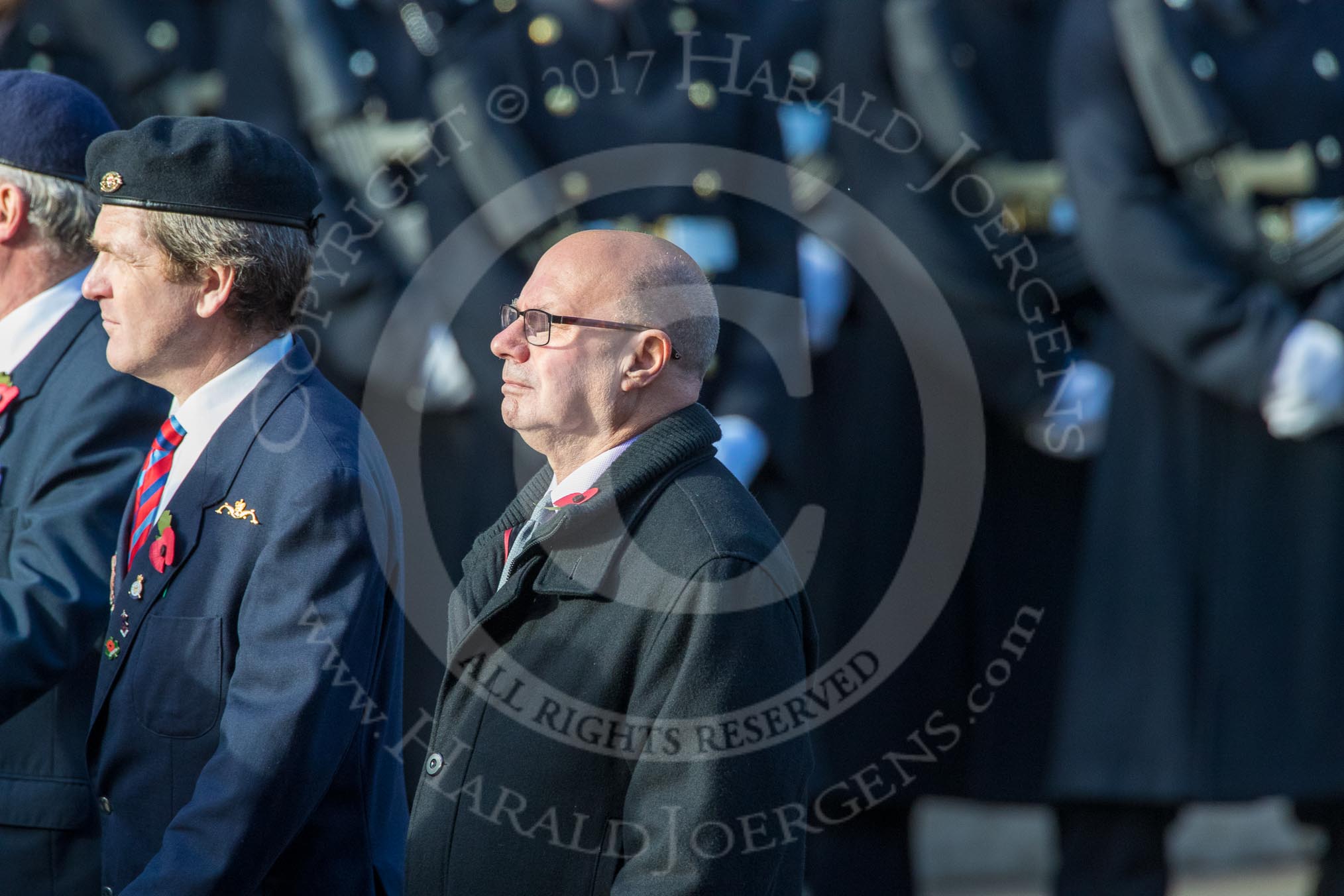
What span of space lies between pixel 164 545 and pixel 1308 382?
228 cm

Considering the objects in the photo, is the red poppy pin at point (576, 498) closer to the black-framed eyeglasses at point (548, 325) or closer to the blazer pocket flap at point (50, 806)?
the black-framed eyeglasses at point (548, 325)

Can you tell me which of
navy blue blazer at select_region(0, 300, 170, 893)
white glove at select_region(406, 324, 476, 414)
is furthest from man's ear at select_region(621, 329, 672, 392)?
white glove at select_region(406, 324, 476, 414)

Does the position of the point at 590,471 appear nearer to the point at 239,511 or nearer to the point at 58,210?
the point at 239,511

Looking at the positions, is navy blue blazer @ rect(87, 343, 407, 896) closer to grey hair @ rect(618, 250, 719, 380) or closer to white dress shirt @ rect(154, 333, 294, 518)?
white dress shirt @ rect(154, 333, 294, 518)

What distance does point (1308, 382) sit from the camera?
11.1ft

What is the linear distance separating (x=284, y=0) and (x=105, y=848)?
2.28 meters

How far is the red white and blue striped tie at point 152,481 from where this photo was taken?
2.09 meters

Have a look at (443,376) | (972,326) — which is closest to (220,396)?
(443,376)

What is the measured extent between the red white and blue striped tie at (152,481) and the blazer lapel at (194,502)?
29 mm

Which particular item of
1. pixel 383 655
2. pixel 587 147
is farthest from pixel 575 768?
pixel 587 147

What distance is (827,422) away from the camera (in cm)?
379

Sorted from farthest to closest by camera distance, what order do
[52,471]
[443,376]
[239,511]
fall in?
1. [443,376]
2. [52,471]
3. [239,511]

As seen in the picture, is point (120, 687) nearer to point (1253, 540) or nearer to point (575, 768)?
point (575, 768)

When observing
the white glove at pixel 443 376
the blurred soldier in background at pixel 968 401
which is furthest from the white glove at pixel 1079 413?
the white glove at pixel 443 376
